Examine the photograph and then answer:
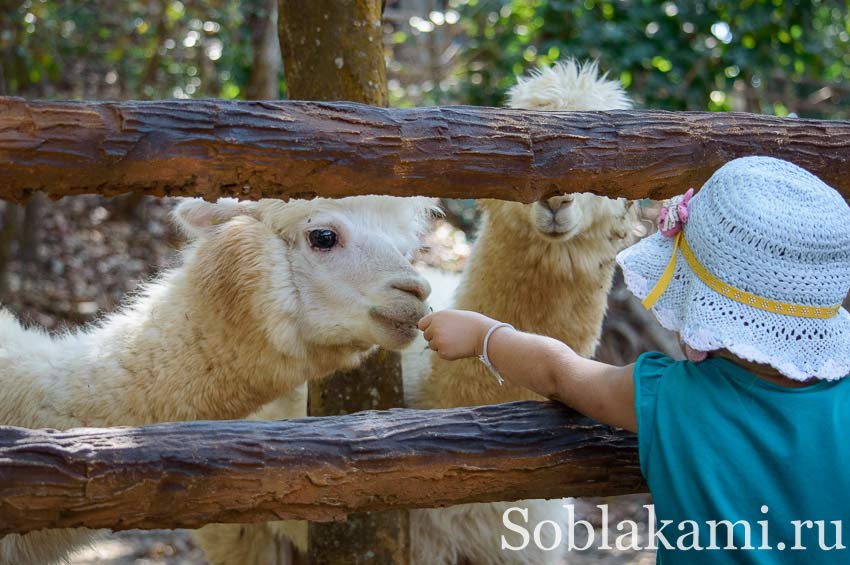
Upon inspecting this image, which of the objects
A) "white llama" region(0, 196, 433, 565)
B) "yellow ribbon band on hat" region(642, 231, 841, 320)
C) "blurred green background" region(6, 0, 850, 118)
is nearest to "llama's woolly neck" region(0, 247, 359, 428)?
"white llama" region(0, 196, 433, 565)

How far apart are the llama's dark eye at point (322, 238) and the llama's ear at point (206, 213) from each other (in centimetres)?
27

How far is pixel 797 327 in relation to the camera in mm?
1892

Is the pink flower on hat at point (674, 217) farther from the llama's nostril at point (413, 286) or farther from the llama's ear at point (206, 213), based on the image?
the llama's ear at point (206, 213)

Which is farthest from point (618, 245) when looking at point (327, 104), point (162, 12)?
point (162, 12)

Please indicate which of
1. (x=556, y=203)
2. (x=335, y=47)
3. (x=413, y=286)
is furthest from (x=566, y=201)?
(x=335, y=47)

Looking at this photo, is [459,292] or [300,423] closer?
[300,423]

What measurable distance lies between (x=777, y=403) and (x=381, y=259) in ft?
5.03

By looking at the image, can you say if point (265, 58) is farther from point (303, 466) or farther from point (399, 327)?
point (303, 466)

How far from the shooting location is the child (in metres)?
1.88

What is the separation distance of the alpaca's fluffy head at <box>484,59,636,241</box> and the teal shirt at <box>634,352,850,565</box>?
4.91ft

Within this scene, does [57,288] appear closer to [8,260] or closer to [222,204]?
[8,260]

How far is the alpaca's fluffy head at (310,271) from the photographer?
10.1 ft

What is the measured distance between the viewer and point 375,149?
2328 millimetres

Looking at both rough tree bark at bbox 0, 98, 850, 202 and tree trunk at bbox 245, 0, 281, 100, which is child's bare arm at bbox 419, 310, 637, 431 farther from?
tree trunk at bbox 245, 0, 281, 100
